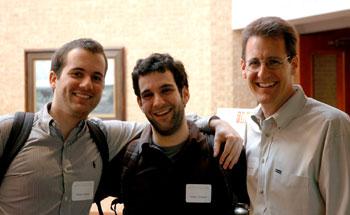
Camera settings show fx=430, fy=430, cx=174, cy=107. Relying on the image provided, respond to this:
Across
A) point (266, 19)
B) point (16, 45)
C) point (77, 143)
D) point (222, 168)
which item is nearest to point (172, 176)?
point (222, 168)

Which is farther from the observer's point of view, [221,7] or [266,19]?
[221,7]

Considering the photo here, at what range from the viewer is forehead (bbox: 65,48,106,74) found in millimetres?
2150

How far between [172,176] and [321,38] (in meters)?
2.82

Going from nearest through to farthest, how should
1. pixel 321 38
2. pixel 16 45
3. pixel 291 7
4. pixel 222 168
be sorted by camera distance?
pixel 222 168
pixel 291 7
pixel 321 38
pixel 16 45

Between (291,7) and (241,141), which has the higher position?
(291,7)

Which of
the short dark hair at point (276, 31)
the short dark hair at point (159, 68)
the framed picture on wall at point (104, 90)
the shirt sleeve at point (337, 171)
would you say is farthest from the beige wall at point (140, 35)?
the shirt sleeve at point (337, 171)

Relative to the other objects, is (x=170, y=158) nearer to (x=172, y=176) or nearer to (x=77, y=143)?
(x=172, y=176)

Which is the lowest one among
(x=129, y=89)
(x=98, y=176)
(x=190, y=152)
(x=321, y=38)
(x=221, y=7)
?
(x=98, y=176)

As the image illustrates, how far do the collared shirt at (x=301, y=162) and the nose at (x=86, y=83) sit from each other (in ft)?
2.78

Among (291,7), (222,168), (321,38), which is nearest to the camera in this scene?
(222,168)

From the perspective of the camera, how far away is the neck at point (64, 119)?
85.3 inches

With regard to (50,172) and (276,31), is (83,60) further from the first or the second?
(276,31)

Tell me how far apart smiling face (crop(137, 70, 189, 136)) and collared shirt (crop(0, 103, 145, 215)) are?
38cm

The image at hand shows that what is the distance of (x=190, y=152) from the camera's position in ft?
6.81
